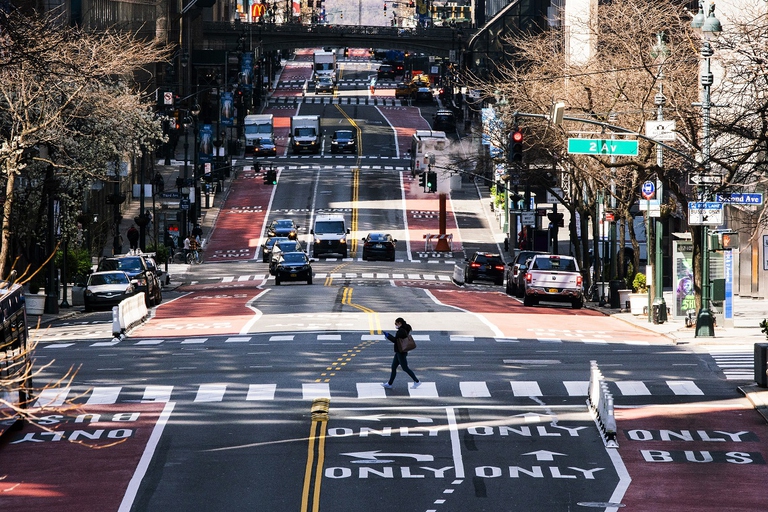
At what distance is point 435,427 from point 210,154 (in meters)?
81.0

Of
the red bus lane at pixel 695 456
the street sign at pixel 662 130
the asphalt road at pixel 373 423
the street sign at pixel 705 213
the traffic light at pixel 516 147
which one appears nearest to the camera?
the red bus lane at pixel 695 456

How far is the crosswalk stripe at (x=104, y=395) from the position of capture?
87.6ft

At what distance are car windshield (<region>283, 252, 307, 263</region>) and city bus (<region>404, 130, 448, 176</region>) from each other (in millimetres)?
45675

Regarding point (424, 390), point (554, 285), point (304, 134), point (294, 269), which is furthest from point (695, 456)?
point (304, 134)

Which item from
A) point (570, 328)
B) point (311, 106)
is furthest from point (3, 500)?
point (311, 106)

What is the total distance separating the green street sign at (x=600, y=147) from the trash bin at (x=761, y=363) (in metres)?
12.7

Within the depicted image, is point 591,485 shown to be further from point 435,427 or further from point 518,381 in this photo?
point 518,381

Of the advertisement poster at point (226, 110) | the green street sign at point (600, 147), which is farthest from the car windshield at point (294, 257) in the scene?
the advertisement poster at point (226, 110)

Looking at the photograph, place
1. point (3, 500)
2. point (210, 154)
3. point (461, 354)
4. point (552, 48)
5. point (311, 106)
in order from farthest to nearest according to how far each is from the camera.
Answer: point (311, 106) < point (210, 154) < point (552, 48) < point (461, 354) < point (3, 500)

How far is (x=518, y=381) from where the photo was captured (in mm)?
28859

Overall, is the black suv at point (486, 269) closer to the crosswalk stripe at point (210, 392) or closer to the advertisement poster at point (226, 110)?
the crosswalk stripe at point (210, 392)

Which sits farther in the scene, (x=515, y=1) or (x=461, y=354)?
(x=515, y=1)

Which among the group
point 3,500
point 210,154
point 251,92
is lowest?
point 3,500

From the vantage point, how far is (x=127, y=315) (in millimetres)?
40406
